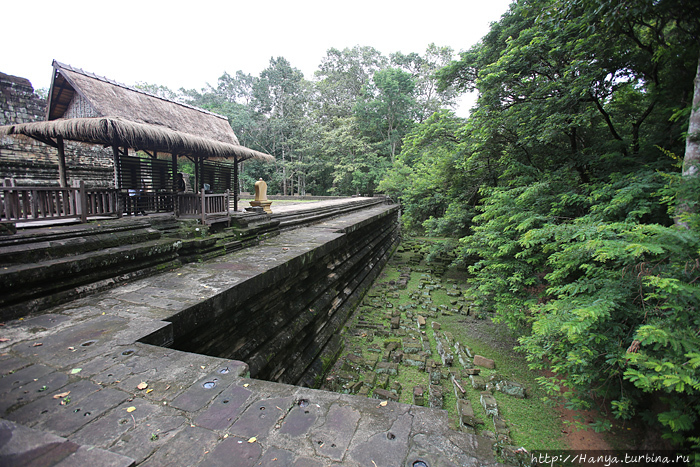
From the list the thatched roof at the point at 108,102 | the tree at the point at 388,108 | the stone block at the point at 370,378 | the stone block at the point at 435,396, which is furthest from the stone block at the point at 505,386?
the tree at the point at 388,108

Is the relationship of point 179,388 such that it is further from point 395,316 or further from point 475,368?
point 395,316

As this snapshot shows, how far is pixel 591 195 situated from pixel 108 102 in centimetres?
784

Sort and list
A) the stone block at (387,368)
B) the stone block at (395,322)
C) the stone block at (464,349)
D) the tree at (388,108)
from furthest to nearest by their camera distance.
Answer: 1. the tree at (388,108)
2. the stone block at (395,322)
3. the stone block at (464,349)
4. the stone block at (387,368)

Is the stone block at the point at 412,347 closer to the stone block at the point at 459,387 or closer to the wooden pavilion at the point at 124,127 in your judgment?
the stone block at the point at 459,387

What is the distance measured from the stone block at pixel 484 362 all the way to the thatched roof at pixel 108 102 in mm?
7102

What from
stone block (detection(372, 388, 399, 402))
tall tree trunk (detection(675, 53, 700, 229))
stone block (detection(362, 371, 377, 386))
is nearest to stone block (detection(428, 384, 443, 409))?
stone block (detection(372, 388, 399, 402))

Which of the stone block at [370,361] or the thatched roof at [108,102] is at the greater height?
the thatched roof at [108,102]

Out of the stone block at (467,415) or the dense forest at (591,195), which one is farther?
the stone block at (467,415)

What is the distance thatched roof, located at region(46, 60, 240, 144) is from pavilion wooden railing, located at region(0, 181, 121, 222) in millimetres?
1529

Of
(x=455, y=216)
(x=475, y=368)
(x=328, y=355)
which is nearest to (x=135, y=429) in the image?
(x=328, y=355)

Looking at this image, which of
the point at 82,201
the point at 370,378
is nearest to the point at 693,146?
the point at 370,378

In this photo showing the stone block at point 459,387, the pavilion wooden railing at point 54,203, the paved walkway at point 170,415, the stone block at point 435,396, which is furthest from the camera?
the stone block at point 459,387

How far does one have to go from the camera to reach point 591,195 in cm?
392

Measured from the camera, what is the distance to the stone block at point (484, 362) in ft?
14.9
